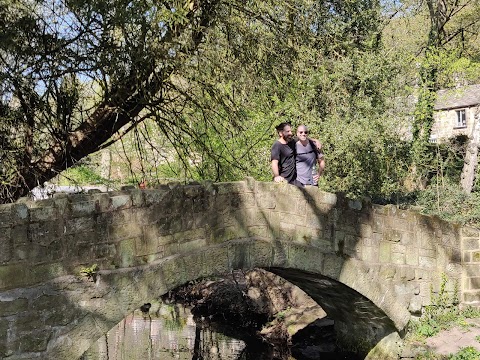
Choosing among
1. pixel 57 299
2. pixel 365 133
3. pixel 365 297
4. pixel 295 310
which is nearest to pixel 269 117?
pixel 365 133

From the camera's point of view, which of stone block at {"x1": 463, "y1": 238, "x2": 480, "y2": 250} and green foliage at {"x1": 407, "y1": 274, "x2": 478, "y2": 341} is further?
stone block at {"x1": 463, "y1": 238, "x2": 480, "y2": 250}

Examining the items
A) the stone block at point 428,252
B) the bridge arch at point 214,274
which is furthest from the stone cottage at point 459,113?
the bridge arch at point 214,274

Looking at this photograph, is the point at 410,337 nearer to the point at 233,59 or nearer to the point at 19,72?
the point at 233,59

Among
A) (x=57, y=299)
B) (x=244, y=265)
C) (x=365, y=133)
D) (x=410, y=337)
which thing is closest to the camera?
(x=57, y=299)

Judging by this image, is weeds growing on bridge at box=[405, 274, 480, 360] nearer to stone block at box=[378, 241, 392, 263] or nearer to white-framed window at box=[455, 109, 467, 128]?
stone block at box=[378, 241, 392, 263]

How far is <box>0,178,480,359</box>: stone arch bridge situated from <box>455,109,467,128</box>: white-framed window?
68.7ft

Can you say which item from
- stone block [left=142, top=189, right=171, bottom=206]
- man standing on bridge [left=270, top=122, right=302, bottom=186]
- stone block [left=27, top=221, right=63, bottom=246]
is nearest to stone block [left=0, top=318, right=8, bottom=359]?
stone block [left=27, top=221, right=63, bottom=246]

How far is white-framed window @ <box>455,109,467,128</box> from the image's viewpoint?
26844 mm

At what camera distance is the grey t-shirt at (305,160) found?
6727 millimetres

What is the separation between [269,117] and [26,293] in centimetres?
708

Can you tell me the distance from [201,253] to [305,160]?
2.11 meters

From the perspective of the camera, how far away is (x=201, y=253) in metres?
5.22

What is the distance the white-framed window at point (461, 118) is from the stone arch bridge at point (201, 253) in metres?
20.9

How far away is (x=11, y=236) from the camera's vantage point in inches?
154
